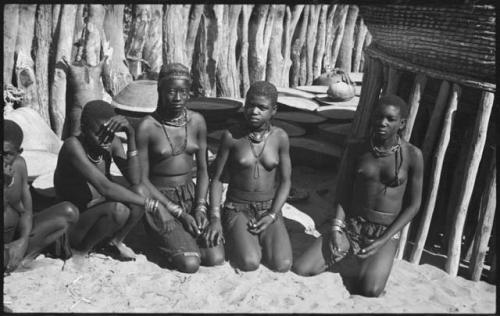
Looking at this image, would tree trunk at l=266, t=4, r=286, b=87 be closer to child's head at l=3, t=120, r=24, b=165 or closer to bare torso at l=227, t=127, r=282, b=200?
bare torso at l=227, t=127, r=282, b=200

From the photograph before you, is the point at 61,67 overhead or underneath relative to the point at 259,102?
underneath

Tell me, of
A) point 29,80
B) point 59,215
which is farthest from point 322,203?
point 29,80

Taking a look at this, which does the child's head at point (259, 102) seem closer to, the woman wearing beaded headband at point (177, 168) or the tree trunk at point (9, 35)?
the woman wearing beaded headband at point (177, 168)

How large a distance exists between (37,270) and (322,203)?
278 centimetres

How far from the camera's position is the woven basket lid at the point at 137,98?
6141 mm

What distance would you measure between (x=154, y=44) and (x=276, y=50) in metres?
2.59

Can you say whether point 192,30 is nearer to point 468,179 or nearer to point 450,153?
point 450,153

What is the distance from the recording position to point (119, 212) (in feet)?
12.8

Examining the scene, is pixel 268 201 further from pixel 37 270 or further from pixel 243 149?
pixel 37 270

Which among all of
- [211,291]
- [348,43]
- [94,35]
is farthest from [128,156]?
[348,43]

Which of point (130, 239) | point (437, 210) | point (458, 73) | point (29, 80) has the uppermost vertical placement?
point (458, 73)

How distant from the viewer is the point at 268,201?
14.4 ft

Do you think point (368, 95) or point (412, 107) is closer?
point (412, 107)

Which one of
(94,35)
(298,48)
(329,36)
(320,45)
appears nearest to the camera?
(94,35)
